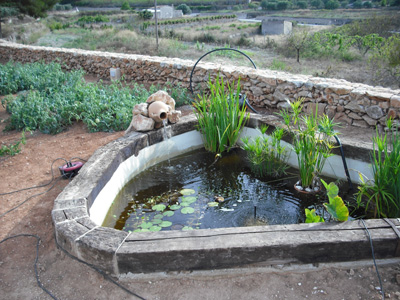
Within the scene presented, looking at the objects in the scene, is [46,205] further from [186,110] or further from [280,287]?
[186,110]

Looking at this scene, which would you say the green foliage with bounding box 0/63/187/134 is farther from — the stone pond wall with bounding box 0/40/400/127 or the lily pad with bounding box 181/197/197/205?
the lily pad with bounding box 181/197/197/205

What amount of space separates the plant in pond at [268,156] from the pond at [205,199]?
10 centimetres

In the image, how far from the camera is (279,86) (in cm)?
542

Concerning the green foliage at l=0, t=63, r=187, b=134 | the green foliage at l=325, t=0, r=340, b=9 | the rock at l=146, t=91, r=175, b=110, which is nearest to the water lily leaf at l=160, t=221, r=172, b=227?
the rock at l=146, t=91, r=175, b=110

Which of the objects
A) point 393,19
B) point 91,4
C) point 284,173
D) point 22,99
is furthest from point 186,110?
point 91,4

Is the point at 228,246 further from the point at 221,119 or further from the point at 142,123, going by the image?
the point at 142,123

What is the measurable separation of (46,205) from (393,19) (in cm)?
1677

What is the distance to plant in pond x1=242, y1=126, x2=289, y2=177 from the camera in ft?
12.2

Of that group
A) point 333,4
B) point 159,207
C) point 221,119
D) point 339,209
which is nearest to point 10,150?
point 159,207

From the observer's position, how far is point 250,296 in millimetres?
2119

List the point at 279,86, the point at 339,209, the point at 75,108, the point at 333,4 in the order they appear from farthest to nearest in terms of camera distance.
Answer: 1. the point at 333,4
2. the point at 279,86
3. the point at 75,108
4. the point at 339,209

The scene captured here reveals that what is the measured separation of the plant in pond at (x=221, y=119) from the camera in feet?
13.3

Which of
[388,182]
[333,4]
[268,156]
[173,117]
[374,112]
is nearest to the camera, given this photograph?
[388,182]

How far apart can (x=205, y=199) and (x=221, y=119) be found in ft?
3.63
